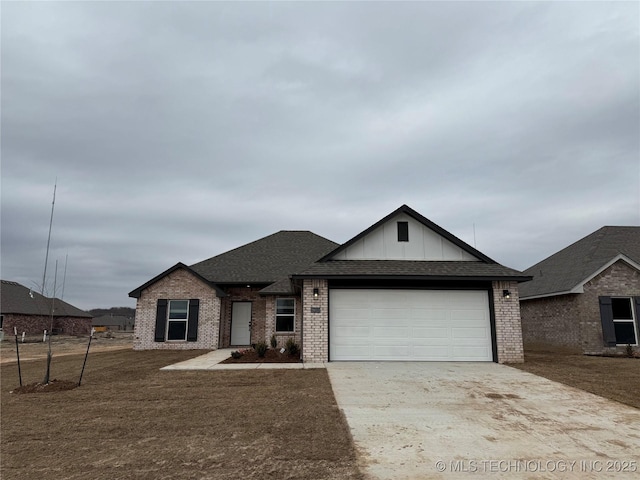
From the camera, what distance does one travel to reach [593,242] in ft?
60.1

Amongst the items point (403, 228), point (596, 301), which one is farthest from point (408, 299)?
point (596, 301)

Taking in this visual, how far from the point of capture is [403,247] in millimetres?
13750

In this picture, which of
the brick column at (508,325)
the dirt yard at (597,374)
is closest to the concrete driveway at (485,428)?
the dirt yard at (597,374)

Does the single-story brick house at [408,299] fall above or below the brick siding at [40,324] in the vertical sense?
above

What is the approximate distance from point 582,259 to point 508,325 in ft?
26.9

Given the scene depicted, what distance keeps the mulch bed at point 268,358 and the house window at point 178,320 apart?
218 inches

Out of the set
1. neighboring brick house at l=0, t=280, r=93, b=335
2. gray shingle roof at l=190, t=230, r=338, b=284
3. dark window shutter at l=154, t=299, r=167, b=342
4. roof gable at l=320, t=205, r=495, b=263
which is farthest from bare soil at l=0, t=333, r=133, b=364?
roof gable at l=320, t=205, r=495, b=263

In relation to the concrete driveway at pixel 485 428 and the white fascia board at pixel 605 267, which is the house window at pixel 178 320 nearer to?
the concrete driveway at pixel 485 428

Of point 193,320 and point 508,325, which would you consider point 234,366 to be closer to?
point 193,320

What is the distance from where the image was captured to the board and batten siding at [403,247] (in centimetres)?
1367

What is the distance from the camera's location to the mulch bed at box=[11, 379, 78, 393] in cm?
849

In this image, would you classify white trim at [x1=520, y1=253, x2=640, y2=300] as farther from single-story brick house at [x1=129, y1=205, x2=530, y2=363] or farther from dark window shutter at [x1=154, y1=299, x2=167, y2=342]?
dark window shutter at [x1=154, y1=299, x2=167, y2=342]

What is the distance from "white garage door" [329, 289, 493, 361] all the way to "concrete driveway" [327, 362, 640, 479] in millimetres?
2704

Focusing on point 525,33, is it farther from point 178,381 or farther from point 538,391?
point 178,381
